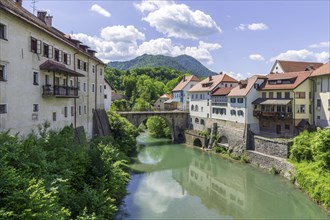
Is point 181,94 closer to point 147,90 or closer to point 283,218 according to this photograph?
point 147,90

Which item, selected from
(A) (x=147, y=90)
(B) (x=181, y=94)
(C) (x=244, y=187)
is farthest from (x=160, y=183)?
(A) (x=147, y=90)

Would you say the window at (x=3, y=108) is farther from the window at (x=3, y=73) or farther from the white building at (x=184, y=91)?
the white building at (x=184, y=91)

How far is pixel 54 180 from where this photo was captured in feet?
39.3

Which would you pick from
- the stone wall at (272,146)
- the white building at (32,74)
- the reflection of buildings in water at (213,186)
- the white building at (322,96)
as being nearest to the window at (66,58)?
the white building at (32,74)

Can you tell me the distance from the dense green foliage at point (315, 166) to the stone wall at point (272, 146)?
216 cm

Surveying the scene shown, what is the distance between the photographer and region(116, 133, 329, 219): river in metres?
21.2

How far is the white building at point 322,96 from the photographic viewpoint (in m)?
33.2

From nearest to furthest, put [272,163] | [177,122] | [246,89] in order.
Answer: [272,163] → [246,89] → [177,122]

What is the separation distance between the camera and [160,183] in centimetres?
2939

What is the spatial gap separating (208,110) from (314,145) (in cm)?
2541

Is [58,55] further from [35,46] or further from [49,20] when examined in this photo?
[49,20]

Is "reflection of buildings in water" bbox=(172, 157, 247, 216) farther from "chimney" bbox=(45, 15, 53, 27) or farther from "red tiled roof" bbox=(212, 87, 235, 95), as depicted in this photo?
"chimney" bbox=(45, 15, 53, 27)

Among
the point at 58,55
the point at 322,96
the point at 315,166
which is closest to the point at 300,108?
the point at 322,96

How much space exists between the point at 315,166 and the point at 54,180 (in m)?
22.4
